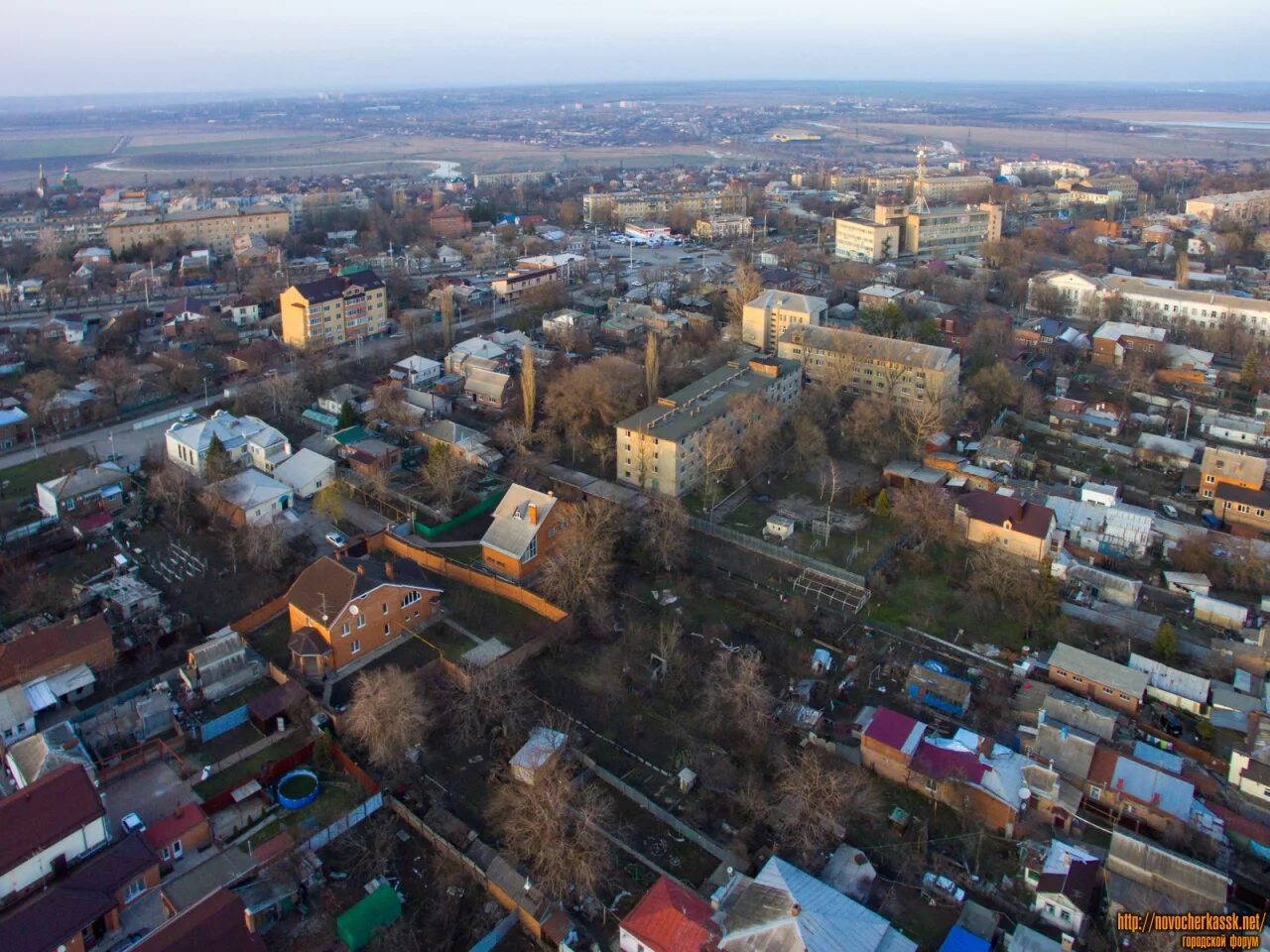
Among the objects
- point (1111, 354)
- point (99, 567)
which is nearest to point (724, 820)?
point (99, 567)

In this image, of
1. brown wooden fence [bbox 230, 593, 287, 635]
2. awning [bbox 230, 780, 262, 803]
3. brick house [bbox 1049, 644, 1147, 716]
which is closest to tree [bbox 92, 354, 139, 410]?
brown wooden fence [bbox 230, 593, 287, 635]

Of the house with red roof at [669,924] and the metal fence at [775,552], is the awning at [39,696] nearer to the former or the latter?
the house with red roof at [669,924]

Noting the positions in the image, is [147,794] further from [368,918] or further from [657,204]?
[657,204]

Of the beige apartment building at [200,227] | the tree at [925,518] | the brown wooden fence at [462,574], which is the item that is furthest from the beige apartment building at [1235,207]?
the beige apartment building at [200,227]

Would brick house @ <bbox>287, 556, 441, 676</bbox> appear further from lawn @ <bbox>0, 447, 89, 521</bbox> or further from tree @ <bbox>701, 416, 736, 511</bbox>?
lawn @ <bbox>0, 447, 89, 521</bbox>

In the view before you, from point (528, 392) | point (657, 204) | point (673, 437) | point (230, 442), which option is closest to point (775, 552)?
point (673, 437)

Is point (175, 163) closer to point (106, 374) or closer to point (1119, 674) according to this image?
point (106, 374)
